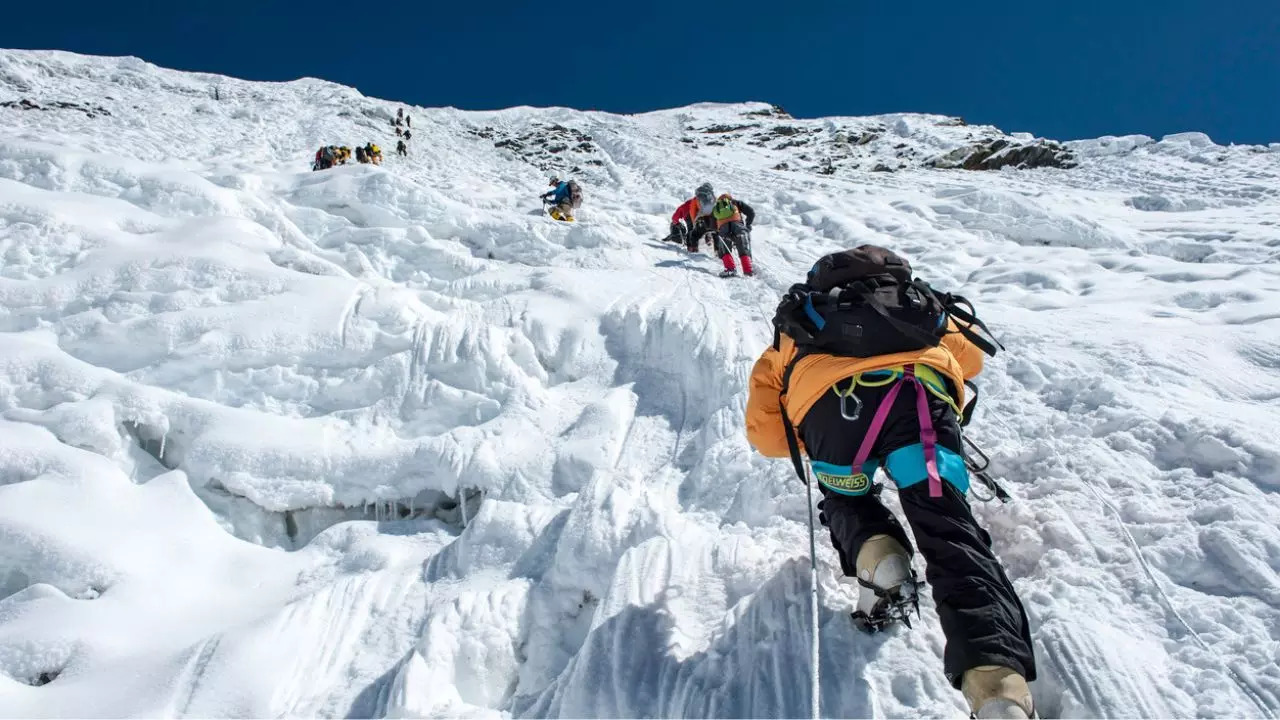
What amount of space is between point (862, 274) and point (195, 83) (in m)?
32.6

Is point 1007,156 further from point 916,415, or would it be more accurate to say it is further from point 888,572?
point 888,572

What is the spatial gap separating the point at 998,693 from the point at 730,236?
6.87m

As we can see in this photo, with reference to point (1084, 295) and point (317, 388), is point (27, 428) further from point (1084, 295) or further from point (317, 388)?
point (1084, 295)

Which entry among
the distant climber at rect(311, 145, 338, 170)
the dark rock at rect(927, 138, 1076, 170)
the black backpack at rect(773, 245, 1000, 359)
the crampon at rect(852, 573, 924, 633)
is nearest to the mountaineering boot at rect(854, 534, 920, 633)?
the crampon at rect(852, 573, 924, 633)

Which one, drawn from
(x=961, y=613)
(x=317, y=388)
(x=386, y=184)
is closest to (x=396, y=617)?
(x=317, y=388)

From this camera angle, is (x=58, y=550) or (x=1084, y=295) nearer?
(x=58, y=550)

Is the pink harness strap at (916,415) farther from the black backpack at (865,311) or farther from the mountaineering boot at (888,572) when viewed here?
the mountaineering boot at (888,572)

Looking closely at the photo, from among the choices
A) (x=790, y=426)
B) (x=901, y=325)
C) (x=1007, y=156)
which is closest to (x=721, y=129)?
(x=1007, y=156)

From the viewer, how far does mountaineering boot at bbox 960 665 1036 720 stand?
164 cm

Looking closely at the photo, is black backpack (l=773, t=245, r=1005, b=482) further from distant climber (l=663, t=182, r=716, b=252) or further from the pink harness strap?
distant climber (l=663, t=182, r=716, b=252)

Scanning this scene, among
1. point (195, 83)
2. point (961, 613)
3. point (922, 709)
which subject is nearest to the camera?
point (961, 613)

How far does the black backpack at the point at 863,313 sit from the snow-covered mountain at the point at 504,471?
836 millimetres

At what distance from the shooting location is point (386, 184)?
323 inches

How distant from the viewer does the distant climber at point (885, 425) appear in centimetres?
192
